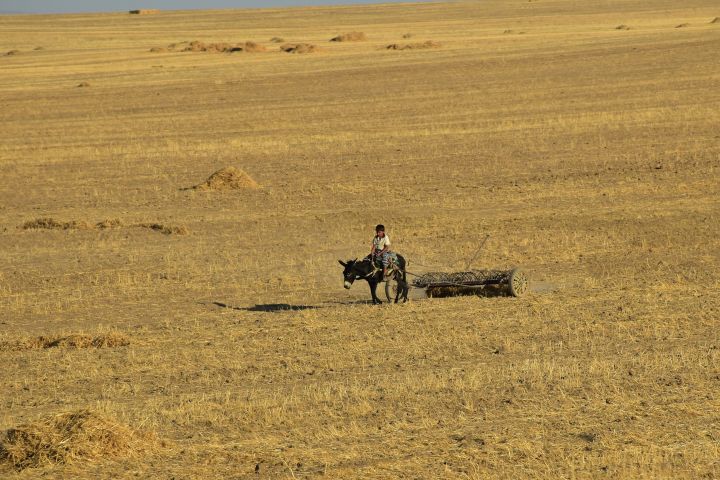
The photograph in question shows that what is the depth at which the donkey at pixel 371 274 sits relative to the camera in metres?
17.0

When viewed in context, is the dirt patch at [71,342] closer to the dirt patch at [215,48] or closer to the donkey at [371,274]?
the donkey at [371,274]

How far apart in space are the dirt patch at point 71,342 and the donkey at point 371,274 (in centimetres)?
300

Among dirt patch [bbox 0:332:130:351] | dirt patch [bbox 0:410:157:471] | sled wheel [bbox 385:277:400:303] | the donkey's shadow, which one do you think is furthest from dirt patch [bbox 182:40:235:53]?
dirt patch [bbox 0:410:157:471]

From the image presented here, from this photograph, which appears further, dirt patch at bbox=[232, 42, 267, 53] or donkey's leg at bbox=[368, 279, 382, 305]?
dirt patch at bbox=[232, 42, 267, 53]

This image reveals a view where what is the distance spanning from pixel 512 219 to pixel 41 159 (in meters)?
16.9

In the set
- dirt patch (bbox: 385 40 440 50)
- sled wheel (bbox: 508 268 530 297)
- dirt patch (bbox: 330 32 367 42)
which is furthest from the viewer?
dirt patch (bbox: 330 32 367 42)

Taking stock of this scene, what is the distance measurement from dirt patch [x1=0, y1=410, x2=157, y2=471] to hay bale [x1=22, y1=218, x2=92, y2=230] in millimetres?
15414

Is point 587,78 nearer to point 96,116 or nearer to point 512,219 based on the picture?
point 96,116

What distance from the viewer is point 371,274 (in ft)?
55.7

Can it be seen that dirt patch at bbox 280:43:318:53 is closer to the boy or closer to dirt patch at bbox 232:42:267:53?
dirt patch at bbox 232:42:267:53

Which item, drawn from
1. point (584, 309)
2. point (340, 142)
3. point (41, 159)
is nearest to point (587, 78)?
point (340, 142)

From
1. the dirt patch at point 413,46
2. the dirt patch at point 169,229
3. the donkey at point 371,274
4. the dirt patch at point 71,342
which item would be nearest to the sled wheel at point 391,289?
the donkey at point 371,274

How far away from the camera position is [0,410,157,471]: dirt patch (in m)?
9.93

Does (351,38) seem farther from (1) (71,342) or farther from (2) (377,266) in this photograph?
(1) (71,342)
